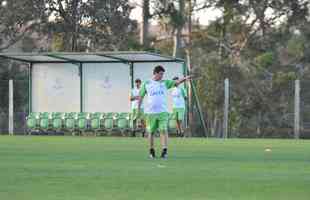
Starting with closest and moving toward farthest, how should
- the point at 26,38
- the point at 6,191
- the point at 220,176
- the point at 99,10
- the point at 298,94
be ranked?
1. the point at 6,191
2. the point at 220,176
3. the point at 298,94
4. the point at 99,10
5. the point at 26,38

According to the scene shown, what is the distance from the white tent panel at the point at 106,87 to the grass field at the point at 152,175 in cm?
1436

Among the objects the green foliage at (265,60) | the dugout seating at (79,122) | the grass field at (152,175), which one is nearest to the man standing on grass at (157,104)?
the grass field at (152,175)

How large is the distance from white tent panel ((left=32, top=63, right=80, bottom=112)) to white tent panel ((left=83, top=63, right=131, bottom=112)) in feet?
1.51

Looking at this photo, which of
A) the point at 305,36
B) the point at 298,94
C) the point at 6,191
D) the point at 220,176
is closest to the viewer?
the point at 6,191

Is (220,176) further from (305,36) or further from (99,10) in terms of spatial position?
(305,36)

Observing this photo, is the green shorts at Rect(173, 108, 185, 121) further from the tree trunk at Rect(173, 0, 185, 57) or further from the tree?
the tree trunk at Rect(173, 0, 185, 57)

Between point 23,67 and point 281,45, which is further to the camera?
point 281,45

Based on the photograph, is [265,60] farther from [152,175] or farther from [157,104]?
[152,175]

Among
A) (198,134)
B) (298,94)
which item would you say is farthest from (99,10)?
(298,94)

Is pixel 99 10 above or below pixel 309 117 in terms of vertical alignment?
above

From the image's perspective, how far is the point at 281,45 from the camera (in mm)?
53219

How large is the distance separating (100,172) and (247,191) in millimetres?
3748

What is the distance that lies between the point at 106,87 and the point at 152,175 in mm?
22499

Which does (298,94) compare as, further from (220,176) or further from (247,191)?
(247,191)
